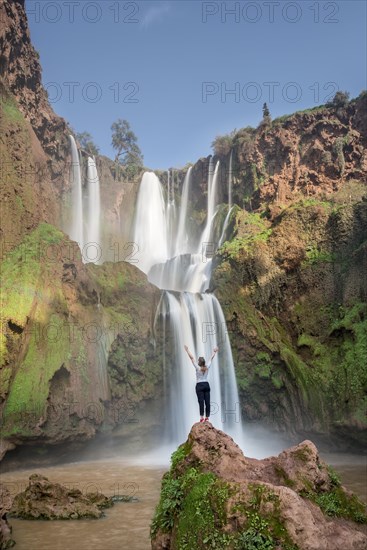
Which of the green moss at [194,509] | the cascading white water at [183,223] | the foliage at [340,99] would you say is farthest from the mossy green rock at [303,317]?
the cascading white water at [183,223]

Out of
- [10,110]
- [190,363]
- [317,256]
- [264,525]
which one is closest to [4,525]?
[264,525]

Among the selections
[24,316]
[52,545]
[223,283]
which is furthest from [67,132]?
[52,545]

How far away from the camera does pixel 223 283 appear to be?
25.8m

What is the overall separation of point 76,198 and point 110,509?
101 ft

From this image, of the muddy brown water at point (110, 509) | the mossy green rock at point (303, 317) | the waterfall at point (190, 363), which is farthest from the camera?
the waterfall at point (190, 363)

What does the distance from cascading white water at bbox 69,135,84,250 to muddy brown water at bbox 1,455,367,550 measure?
73.1ft

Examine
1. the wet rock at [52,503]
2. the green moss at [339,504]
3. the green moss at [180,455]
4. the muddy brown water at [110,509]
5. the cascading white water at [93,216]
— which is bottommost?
the muddy brown water at [110,509]

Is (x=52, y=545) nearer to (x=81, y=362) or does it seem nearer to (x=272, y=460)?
(x=272, y=460)

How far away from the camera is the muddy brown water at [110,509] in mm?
8477

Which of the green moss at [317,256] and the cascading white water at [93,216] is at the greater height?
the cascading white water at [93,216]

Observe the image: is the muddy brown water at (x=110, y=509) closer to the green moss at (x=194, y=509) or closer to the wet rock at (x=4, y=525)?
the wet rock at (x=4, y=525)

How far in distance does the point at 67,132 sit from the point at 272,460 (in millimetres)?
34962

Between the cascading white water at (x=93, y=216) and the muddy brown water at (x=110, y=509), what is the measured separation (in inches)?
914

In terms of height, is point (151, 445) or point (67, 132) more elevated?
point (67, 132)
